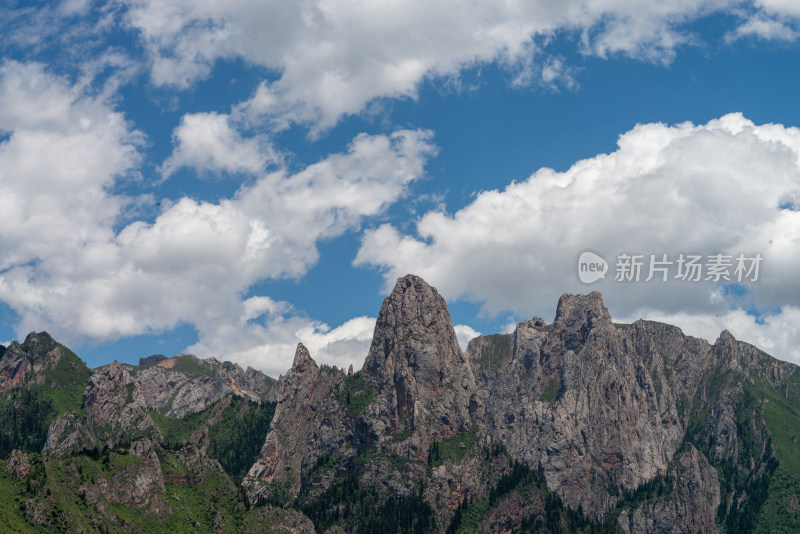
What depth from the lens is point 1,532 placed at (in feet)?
638
